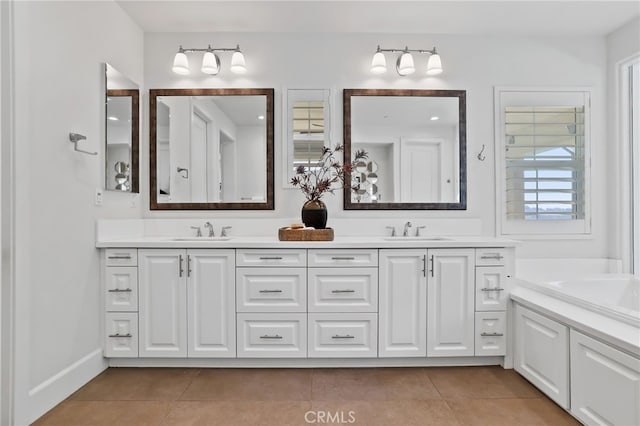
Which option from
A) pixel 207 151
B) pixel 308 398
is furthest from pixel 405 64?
pixel 308 398

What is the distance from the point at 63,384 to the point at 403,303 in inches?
77.9

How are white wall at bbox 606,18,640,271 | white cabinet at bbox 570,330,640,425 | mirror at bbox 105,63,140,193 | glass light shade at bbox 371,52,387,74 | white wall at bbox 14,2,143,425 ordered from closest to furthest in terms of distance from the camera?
white cabinet at bbox 570,330,640,425
white wall at bbox 14,2,143,425
mirror at bbox 105,63,140,193
glass light shade at bbox 371,52,387,74
white wall at bbox 606,18,640,271

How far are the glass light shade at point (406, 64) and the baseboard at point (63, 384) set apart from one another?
286cm

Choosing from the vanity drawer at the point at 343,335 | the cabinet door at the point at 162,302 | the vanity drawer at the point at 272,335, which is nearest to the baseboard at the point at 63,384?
the cabinet door at the point at 162,302

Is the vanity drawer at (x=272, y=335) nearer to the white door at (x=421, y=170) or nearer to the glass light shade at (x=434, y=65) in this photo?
the white door at (x=421, y=170)

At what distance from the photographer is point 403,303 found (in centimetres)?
226

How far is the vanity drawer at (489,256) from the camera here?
7.48 ft

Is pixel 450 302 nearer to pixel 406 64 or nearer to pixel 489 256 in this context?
pixel 489 256

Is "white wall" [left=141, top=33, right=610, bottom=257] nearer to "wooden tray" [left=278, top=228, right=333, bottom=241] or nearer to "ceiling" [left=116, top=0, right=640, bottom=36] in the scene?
"ceiling" [left=116, top=0, right=640, bottom=36]

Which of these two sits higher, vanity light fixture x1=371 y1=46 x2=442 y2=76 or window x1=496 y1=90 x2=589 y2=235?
vanity light fixture x1=371 y1=46 x2=442 y2=76

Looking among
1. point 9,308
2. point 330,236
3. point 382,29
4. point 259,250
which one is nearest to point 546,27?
point 382,29

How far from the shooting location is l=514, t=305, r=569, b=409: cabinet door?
1826mm

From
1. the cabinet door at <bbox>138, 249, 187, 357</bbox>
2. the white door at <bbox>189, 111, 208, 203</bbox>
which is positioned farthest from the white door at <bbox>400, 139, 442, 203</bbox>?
the cabinet door at <bbox>138, 249, 187, 357</bbox>

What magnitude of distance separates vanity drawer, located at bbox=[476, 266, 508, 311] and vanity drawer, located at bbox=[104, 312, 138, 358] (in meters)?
2.20
